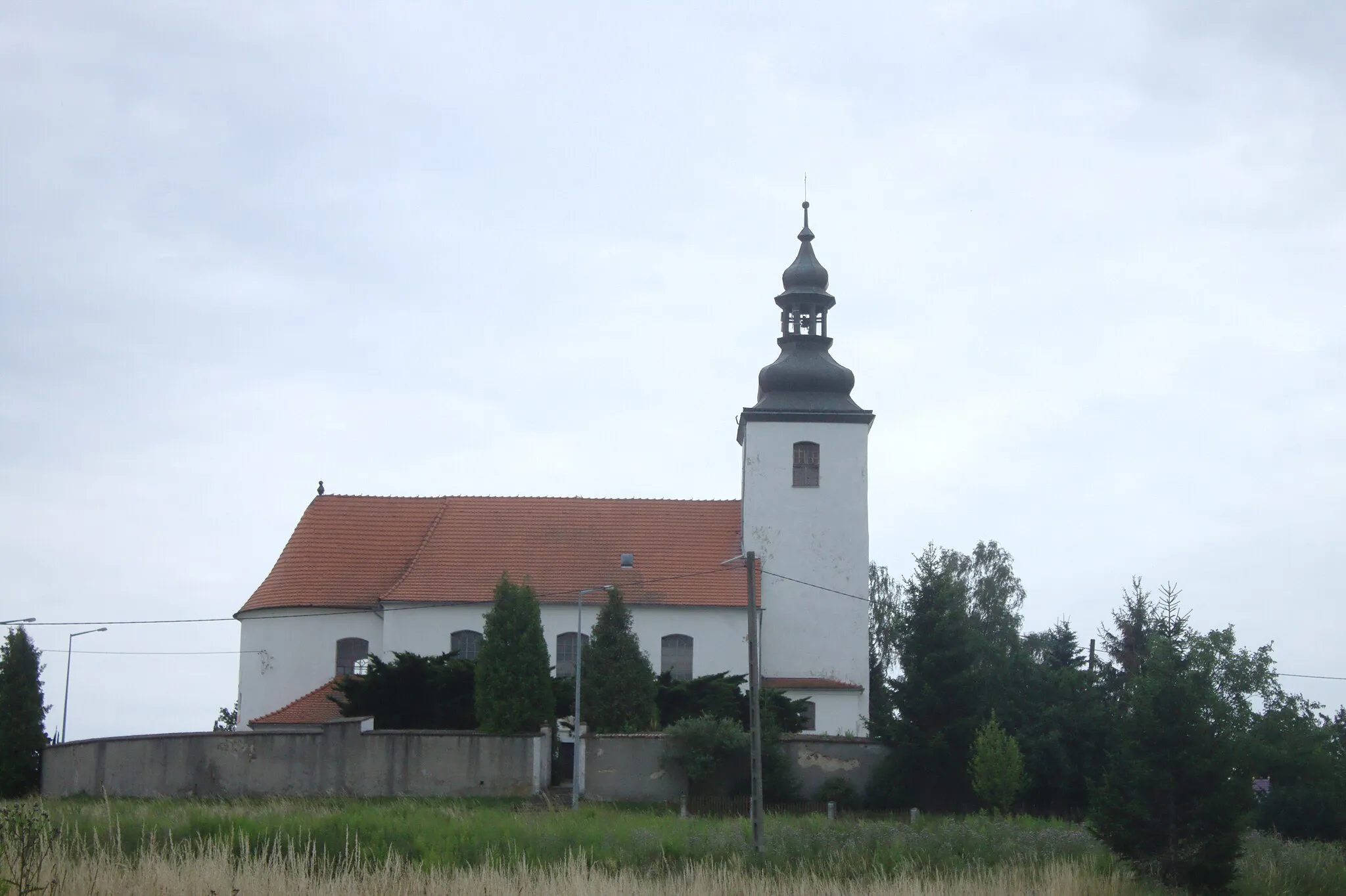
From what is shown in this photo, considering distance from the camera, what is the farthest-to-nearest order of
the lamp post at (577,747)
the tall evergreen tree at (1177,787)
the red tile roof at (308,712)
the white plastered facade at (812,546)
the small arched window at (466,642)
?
1. the white plastered facade at (812,546)
2. the small arched window at (466,642)
3. the red tile roof at (308,712)
4. the lamp post at (577,747)
5. the tall evergreen tree at (1177,787)

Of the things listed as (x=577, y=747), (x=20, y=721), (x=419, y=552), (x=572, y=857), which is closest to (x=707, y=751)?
(x=577, y=747)

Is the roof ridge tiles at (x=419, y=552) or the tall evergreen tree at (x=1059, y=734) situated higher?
the roof ridge tiles at (x=419, y=552)

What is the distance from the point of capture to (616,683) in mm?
32938

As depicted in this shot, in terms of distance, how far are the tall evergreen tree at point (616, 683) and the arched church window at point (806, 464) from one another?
807 cm

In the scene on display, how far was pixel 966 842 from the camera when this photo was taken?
1967 centimetres

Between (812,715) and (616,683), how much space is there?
692cm

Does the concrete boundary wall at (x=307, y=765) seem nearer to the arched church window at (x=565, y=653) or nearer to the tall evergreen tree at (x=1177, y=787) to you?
the arched church window at (x=565, y=653)

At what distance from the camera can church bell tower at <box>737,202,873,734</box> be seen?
3866 cm

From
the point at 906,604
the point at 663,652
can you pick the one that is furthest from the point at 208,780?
the point at 906,604

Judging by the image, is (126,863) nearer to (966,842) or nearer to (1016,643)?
(966,842)

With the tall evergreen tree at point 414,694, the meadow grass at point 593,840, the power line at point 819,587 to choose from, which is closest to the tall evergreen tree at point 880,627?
the power line at point 819,587

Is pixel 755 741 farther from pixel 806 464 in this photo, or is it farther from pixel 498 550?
pixel 498 550

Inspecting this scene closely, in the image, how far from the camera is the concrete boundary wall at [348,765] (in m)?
30.3

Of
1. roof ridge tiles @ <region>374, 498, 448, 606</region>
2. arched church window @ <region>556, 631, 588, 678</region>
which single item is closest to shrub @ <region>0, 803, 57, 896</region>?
arched church window @ <region>556, 631, 588, 678</region>
